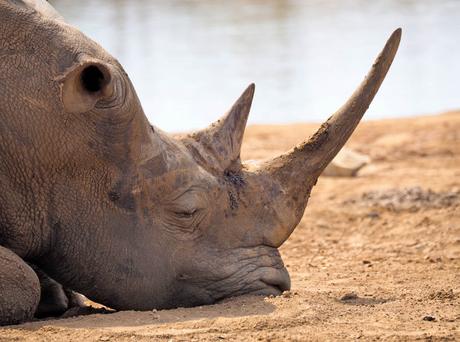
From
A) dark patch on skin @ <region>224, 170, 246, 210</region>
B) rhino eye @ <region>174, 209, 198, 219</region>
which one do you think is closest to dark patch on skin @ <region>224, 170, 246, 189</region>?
dark patch on skin @ <region>224, 170, 246, 210</region>

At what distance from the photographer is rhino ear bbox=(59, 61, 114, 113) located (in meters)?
5.92

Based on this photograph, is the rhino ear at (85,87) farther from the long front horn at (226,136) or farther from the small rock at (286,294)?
the small rock at (286,294)

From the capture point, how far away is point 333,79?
1686 cm

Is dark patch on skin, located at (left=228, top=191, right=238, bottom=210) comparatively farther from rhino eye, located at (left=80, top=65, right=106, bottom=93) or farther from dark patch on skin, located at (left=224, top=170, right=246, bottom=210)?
rhino eye, located at (left=80, top=65, right=106, bottom=93)

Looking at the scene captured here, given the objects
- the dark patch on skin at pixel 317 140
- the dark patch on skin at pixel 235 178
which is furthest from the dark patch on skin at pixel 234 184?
the dark patch on skin at pixel 317 140

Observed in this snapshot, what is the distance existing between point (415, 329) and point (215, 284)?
1.15 m

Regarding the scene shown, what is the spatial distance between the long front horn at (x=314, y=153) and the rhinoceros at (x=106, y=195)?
0.01 m

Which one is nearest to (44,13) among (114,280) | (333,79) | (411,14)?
(114,280)

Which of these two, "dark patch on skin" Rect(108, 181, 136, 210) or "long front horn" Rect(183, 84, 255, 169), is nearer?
"dark patch on skin" Rect(108, 181, 136, 210)

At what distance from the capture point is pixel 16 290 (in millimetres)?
5766

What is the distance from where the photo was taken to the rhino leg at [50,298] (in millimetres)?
6359

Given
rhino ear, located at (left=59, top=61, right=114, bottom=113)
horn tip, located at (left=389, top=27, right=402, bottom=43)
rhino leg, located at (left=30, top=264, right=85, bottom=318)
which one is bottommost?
rhino leg, located at (left=30, top=264, right=85, bottom=318)

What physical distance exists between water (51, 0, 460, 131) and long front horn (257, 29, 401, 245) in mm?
7743

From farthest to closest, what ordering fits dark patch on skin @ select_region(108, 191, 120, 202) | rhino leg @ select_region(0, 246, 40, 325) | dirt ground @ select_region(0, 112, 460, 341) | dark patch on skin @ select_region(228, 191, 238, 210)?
dark patch on skin @ select_region(228, 191, 238, 210) → dark patch on skin @ select_region(108, 191, 120, 202) → rhino leg @ select_region(0, 246, 40, 325) → dirt ground @ select_region(0, 112, 460, 341)
